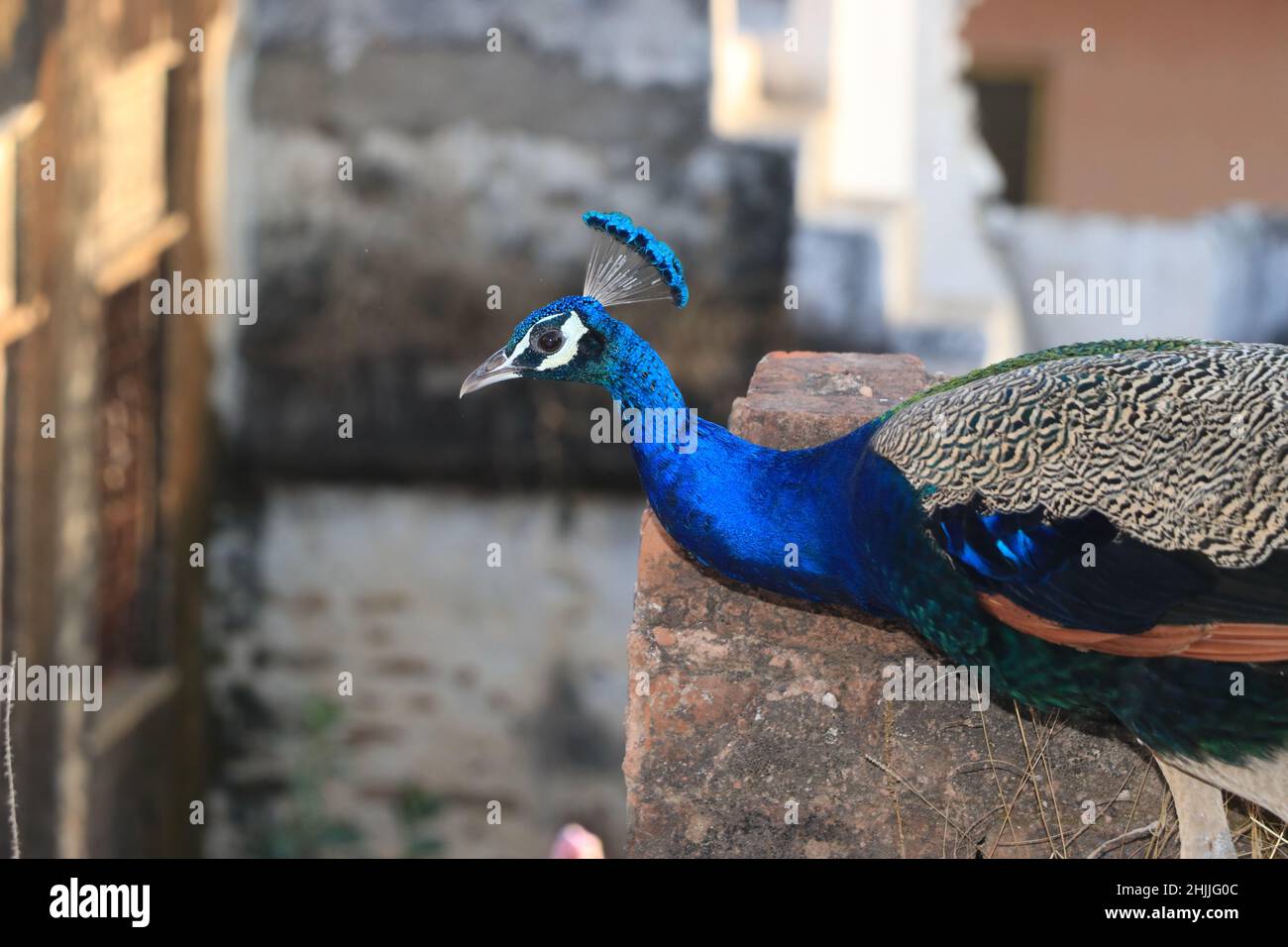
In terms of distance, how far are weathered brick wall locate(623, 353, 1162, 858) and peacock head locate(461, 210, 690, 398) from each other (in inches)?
15.4

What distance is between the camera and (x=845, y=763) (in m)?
2.09

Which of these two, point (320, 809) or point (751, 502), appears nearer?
point (751, 502)

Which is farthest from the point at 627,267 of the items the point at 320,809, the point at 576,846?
the point at 320,809

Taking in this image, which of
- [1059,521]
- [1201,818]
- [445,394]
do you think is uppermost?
[445,394]

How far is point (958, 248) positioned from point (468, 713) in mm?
1890

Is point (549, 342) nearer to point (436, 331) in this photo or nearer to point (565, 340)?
point (565, 340)

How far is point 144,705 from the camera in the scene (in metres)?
4.20

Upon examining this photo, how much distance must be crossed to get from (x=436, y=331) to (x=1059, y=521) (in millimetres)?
2787

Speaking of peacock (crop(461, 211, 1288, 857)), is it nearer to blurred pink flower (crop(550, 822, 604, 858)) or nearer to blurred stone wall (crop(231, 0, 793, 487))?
blurred pink flower (crop(550, 822, 604, 858))

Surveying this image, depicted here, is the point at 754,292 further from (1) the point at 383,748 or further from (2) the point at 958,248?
(1) the point at 383,748

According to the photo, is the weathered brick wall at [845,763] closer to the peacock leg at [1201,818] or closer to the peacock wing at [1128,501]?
the peacock leg at [1201,818]
